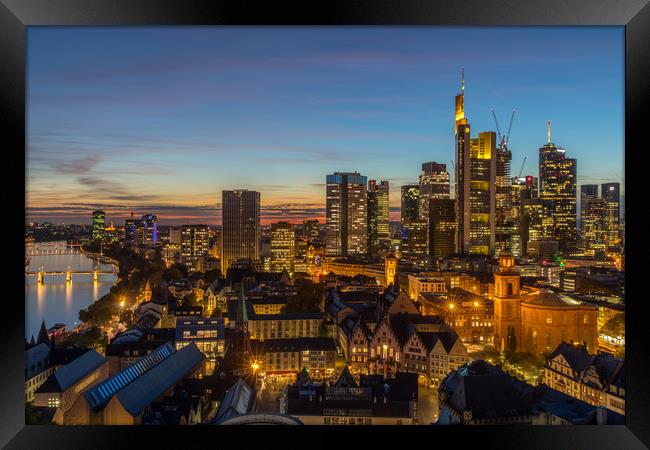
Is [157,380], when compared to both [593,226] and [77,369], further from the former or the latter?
[593,226]

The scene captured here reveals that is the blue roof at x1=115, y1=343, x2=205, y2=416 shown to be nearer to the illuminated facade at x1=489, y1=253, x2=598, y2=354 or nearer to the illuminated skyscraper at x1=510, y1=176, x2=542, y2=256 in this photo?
the illuminated facade at x1=489, y1=253, x2=598, y2=354

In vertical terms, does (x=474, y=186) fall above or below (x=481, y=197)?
above

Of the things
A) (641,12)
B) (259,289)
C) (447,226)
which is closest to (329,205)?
(447,226)

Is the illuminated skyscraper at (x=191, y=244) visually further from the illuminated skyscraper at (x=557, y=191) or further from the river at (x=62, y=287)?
the illuminated skyscraper at (x=557, y=191)

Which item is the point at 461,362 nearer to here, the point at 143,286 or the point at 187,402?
the point at 187,402

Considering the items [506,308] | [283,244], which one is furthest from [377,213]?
[506,308]

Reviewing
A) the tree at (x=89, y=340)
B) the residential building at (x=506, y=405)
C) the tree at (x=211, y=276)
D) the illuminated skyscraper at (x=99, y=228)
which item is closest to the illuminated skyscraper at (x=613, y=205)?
the residential building at (x=506, y=405)
